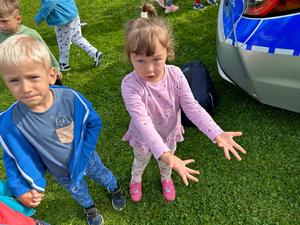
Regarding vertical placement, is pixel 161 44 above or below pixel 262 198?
above

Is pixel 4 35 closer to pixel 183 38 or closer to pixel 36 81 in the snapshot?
pixel 36 81

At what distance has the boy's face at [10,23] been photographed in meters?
3.29

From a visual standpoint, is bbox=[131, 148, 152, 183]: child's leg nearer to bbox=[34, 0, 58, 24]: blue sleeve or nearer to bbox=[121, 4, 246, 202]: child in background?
bbox=[121, 4, 246, 202]: child in background

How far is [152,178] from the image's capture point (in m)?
3.28

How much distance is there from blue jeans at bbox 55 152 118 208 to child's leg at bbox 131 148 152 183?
7.8 inches

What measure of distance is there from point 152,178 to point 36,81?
1.59m

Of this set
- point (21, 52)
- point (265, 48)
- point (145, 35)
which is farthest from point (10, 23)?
point (265, 48)

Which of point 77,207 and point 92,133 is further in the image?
point 77,207

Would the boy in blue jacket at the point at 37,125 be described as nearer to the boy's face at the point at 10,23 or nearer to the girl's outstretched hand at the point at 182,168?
the girl's outstretched hand at the point at 182,168

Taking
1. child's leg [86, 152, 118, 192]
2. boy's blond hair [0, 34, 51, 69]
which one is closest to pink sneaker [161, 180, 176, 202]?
child's leg [86, 152, 118, 192]

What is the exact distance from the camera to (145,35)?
83.0 inches

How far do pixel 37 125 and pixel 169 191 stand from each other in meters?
1.34

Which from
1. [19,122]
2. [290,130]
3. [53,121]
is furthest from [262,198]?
[19,122]

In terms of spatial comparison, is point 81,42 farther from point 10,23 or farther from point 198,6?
point 198,6
